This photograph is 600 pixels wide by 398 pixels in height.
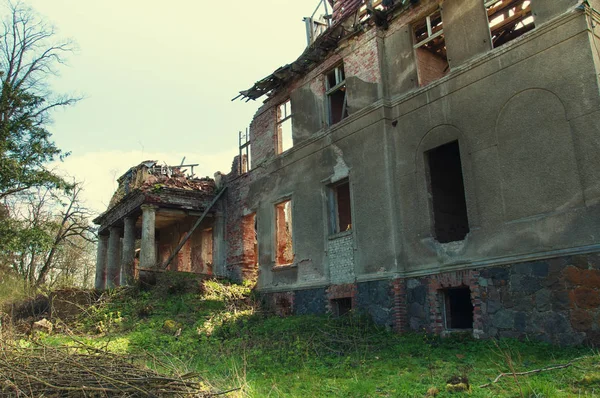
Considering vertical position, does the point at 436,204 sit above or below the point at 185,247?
below

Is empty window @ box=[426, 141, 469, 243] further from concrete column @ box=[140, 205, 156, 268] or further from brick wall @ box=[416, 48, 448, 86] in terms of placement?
concrete column @ box=[140, 205, 156, 268]

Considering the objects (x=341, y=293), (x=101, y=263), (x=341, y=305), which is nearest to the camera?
(x=341, y=293)

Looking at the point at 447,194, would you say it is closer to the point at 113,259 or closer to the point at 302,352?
the point at 302,352

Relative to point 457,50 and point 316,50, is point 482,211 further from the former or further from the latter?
point 316,50

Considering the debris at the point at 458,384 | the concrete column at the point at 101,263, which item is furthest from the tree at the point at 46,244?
the debris at the point at 458,384

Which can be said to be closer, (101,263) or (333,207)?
(333,207)

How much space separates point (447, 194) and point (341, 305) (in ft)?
13.0

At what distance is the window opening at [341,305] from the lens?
1242 centimetres

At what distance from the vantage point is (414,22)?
11.8 meters

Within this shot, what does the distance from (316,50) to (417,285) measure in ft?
24.9

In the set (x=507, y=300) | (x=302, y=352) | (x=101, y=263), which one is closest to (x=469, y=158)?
(x=507, y=300)

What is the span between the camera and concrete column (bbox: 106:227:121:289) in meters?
20.9

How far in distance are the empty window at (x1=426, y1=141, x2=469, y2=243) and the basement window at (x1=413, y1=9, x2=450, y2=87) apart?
1.86m

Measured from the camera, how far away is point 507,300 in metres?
8.77
